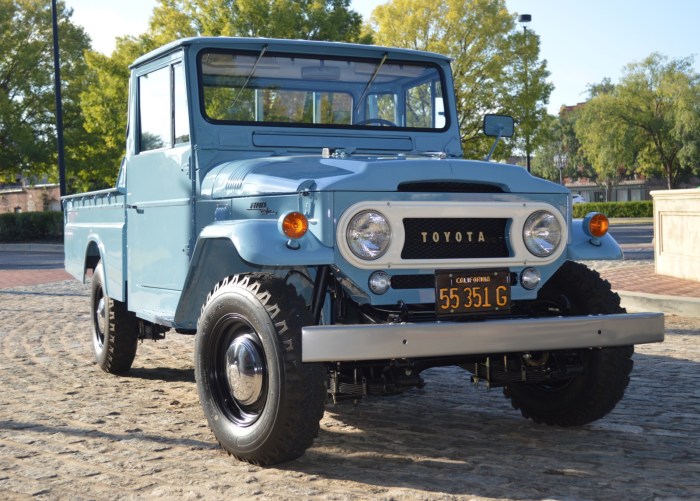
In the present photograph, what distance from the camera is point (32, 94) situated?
3859cm

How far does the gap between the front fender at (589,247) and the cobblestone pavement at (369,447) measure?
99cm

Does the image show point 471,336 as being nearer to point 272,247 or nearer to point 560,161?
point 272,247

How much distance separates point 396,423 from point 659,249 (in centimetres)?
997

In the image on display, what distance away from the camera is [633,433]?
5133 millimetres

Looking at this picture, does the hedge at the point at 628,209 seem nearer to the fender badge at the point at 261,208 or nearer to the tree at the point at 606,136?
the tree at the point at 606,136

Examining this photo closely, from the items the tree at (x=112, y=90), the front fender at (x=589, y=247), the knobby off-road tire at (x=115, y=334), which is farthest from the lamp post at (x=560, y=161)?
the front fender at (x=589, y=247)

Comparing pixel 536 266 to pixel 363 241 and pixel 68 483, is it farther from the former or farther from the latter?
pixel 68 483

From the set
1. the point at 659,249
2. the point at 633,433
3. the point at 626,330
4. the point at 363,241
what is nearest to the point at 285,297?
the point at 363,241

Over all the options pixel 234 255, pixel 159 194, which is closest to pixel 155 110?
pixel 159 194

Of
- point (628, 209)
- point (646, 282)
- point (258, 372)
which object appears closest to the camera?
point (258, 372)

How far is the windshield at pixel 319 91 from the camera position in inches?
230

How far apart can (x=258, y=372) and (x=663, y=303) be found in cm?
758

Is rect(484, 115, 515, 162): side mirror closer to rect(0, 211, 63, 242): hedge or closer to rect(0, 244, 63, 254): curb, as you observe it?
rect(0, 244, 63, 254): curb

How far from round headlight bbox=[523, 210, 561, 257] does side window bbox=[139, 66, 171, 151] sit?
249 cm
